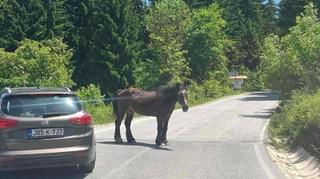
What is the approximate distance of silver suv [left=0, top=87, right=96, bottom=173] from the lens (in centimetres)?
916

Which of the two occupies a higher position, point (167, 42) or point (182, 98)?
point (167, 42)

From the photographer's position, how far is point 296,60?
95.1 ft

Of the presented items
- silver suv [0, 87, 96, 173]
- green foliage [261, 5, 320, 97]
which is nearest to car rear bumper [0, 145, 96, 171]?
silver suv [0, 87, 96, 173]

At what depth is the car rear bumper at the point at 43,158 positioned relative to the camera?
9.09m

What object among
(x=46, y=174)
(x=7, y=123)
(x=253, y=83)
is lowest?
(x=253, y=83)

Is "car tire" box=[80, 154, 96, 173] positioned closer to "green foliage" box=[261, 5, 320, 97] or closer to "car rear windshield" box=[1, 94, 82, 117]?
"car rear windshield" box=[1, 94, 82, 117]

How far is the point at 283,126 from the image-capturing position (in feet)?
62.1

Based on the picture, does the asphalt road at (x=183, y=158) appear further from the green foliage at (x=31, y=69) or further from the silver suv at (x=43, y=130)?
the green foliage at (x=31, y=69)

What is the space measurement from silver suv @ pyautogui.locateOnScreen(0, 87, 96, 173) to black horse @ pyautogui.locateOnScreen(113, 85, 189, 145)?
201 inches

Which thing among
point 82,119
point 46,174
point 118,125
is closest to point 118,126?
point 118,125

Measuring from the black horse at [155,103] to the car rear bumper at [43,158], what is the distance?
5.38 metres

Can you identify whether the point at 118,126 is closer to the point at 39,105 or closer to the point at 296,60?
the point at 39,105

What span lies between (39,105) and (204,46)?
62785mm

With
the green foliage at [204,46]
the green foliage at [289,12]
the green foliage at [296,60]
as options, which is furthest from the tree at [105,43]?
the green foliage at [296,60]
